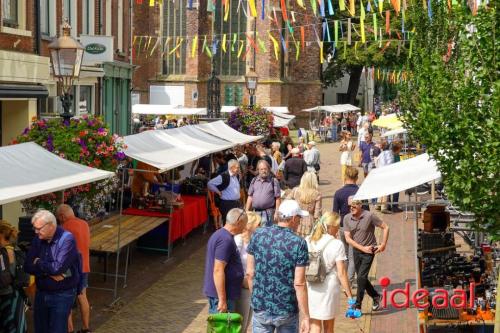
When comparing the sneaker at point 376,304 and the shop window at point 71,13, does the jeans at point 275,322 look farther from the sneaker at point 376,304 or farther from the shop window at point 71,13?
the shop window at point 71,13

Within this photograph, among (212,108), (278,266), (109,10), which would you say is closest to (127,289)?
(278,266)

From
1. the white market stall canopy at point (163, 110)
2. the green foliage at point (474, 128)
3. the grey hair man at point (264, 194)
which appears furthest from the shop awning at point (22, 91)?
the white market stall canopy at point (163, 110)

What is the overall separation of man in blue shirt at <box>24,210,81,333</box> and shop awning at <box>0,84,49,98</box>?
9420 mm

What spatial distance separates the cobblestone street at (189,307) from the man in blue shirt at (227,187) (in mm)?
935

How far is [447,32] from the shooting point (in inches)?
790

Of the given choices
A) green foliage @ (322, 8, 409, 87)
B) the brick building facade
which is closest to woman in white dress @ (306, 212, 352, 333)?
green foliage @ (322, 8, 409, 87)

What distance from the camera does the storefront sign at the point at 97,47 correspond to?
25531mm

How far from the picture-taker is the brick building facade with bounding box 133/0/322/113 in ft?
182

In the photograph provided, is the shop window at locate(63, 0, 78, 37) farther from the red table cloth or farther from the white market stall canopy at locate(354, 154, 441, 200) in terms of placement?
the white market stall canopy at locate(354, 154, 441, 200)

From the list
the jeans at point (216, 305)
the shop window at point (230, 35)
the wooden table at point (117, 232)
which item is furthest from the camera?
the shop window at point (230, 35)

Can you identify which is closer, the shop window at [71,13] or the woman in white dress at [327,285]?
the woman in white dress at [327,285]

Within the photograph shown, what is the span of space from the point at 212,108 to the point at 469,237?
79.2 ft

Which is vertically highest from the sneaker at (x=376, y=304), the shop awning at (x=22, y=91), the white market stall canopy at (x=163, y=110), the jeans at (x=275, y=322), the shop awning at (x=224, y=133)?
the shop awning at (x=22, y=91)

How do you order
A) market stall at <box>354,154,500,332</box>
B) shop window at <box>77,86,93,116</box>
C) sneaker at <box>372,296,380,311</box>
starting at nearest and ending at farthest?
market stall at <box>354,154,500,332</box>
sneaker at <box>372,296,380,311</box>
shop window at <box>77,86,93,116</box>
